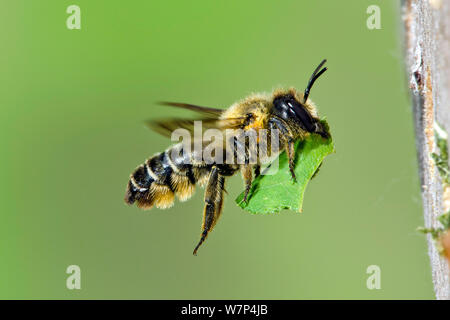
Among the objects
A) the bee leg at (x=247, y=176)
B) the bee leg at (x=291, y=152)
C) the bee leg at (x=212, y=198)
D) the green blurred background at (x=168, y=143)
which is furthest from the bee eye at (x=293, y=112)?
the green blurred background at (x=168, y=143)

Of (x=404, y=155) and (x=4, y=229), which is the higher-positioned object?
(x=404, y=155)

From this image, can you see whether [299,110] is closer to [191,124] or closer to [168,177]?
[191,124]

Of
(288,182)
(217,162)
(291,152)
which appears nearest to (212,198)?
(217,162)

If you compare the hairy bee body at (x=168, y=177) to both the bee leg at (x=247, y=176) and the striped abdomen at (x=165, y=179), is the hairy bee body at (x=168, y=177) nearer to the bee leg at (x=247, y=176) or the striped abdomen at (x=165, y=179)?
the striped abdomen at (x=165, y=179)
